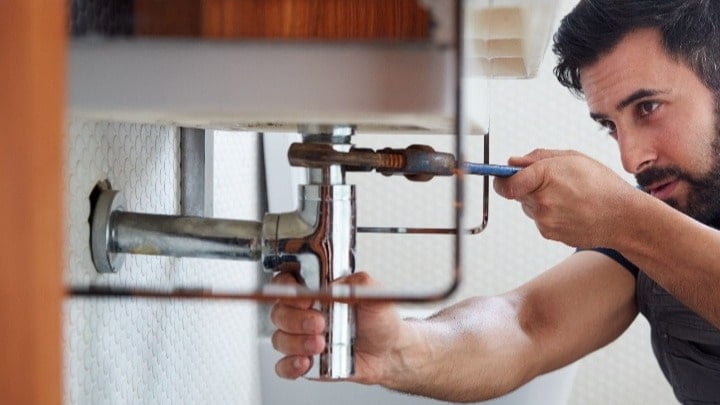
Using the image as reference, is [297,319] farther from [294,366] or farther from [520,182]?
[520,182]

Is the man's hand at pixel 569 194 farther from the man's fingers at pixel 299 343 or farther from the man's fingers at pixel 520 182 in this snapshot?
the man's fingers at pixel 299 343

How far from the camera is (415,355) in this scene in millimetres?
850

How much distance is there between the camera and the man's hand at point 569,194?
2.29 ft

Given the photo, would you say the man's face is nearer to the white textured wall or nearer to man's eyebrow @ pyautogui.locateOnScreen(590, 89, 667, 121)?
man's eyebrow @ pyautogui.locateOnScreen(590, 89, 667, 121)

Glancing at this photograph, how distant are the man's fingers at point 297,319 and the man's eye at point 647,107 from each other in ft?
1.95

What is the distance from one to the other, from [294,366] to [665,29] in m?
0.68

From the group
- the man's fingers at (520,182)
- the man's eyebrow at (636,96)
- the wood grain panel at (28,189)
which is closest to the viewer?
the wood grain panel at (28,189)

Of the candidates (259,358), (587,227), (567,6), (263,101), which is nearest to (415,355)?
(587,227)

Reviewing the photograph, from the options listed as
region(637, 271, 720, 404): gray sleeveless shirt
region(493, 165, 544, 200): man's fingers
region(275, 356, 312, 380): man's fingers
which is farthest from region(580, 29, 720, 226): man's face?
region(275, 356, 312, 380): man's fingers

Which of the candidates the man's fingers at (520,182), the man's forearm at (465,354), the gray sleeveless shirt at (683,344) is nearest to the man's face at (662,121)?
the gray sleeveless shirt at (683,344)

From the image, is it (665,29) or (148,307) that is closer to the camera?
(148,307)

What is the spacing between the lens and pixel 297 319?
55 centimetres

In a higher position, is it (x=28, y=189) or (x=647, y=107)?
(x=647, y=107)

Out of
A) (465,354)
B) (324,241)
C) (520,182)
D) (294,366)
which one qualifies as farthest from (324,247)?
(465,354)
